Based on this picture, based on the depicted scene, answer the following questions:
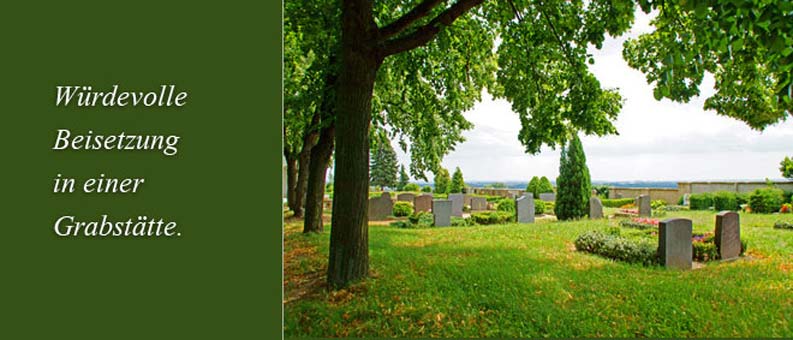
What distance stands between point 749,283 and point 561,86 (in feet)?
10.6

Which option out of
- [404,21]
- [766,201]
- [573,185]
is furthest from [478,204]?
[404,21]

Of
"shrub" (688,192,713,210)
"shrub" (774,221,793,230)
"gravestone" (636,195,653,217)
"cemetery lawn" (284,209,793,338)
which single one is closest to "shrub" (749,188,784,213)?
"shrub" (688,192,713,210)

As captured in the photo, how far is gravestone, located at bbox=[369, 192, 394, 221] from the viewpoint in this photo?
14289 millimetres

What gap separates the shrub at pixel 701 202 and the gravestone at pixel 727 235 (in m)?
14.7

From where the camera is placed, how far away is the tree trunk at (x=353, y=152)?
14.9 ft

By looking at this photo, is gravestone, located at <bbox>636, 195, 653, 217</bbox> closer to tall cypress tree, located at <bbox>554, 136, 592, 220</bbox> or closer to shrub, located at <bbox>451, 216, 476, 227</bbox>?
tall cypress tree, located at <bbox>554, 136, 592, 220</bbox>

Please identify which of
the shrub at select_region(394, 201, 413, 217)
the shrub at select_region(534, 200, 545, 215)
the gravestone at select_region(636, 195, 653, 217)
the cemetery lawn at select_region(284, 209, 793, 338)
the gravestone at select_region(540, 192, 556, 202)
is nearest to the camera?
the cemetery lawn at select_region(284, 209, 793, 338)

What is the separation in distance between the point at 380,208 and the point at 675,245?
9.68 meters

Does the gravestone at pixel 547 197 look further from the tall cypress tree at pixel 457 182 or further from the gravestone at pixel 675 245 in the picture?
the gravestone at pixel 675 245

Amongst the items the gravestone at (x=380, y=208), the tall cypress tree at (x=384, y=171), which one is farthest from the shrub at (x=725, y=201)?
the tall cypress tree at (x=384, y=171)

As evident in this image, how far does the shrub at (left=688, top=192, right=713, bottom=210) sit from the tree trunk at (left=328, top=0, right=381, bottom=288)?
20.1 metres

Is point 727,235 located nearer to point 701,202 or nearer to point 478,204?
point 478,204
